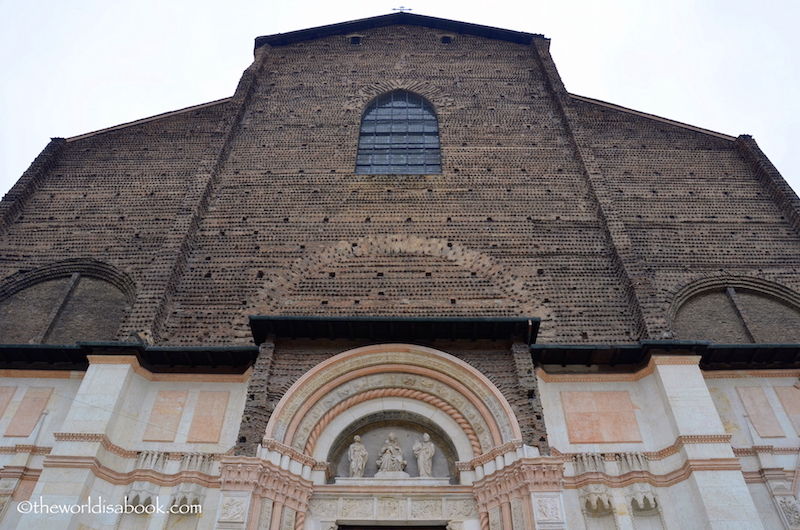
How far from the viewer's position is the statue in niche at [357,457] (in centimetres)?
864

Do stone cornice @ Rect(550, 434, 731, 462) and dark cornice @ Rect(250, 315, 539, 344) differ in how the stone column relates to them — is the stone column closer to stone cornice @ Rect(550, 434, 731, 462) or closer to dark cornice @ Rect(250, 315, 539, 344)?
stone cornice @ Rect(550, 434, 731, 462)

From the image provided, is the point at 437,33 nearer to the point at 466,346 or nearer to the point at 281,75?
the point at 281,75

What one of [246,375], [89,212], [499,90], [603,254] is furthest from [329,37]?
[246,375]

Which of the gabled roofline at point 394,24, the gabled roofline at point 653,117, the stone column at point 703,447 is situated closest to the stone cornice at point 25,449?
the stone column at point 703,447

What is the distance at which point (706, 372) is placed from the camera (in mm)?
9375

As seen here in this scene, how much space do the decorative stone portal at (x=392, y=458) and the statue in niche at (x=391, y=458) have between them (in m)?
0.01

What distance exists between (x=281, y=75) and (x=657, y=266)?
404 inches

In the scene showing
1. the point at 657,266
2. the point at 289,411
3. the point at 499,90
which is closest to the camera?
the point at 289,411

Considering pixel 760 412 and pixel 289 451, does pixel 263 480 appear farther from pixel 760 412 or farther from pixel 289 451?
pixel 760 412

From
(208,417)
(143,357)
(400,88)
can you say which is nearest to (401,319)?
(208,417)

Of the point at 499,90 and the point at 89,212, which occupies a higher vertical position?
the point at 499,90

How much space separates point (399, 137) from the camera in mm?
14516

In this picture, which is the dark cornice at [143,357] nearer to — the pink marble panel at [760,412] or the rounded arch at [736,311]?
the rounded arch at [736,311]

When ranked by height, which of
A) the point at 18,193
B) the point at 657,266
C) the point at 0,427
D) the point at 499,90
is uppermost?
the point at 499,90
